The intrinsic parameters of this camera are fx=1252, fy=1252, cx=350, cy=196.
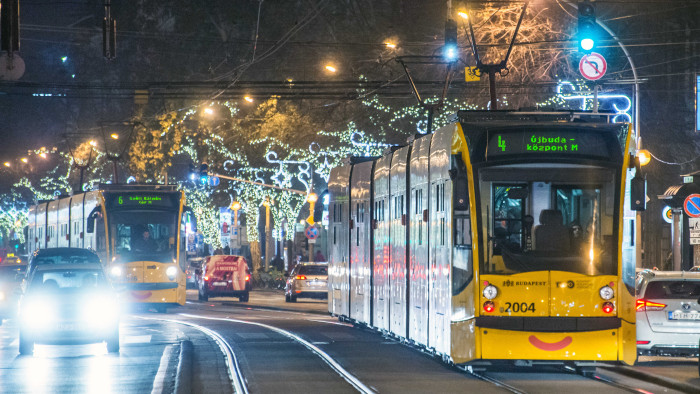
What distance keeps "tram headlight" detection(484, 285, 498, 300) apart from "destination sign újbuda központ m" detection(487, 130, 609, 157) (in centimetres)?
167

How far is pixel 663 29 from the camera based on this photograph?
54125mm

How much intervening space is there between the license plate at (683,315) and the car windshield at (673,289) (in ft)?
0.74

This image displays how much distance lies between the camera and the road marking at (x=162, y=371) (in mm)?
14945

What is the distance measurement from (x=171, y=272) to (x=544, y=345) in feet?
65.2

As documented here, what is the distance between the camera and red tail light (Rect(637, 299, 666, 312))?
1883cm

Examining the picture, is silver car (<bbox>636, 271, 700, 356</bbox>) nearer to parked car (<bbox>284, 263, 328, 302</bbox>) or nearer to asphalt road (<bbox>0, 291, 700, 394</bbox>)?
asphalt road (<bbox>0, 291, 700, 394</bbox>)

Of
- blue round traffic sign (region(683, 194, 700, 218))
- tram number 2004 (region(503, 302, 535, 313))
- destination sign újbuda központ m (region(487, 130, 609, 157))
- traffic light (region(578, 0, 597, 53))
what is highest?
traffic light (region(578, 0, 597, 53))

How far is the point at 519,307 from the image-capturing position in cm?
1537

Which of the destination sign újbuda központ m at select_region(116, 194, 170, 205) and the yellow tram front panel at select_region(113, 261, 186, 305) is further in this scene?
the destination sign újbuda központ m at select_region(116, 194, 170, 205)

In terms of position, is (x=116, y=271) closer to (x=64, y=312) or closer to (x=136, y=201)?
(x=136, y=201)

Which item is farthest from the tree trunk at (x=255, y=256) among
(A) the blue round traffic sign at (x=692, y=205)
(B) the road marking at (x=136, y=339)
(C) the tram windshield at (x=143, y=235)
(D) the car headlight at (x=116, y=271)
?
(A) the blue round traffic sign at (x=692, y=205)

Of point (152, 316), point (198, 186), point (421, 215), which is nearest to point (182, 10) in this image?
point (198, 186)

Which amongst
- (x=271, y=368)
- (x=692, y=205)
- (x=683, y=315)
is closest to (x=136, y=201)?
(x=692, y=205)

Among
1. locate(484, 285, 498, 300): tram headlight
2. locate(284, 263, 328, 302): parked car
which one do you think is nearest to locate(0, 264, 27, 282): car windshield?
locate(284, 263, 328, 302): parked car
